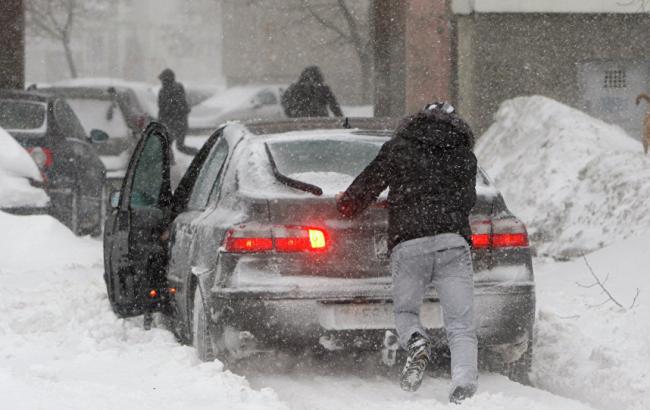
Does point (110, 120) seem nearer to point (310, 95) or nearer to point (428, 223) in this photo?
point (310, 95)

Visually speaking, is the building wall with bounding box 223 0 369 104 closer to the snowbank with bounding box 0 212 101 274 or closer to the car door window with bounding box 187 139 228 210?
the snowbank with bounding box 0 212 101 274

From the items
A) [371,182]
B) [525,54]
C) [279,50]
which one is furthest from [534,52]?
[279,50]

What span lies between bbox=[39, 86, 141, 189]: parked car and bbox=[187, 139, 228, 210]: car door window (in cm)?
1066

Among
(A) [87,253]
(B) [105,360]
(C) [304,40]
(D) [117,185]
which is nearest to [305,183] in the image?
(B) [105,360]

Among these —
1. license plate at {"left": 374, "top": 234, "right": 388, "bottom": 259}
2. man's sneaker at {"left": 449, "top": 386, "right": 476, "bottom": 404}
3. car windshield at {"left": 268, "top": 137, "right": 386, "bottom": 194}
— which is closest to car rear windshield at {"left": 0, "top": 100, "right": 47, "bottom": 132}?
car windshield at {"left": 268, "top": 137, "right": 386, "bottom": 194}

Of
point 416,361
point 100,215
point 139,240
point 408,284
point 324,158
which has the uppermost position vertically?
point 324,158

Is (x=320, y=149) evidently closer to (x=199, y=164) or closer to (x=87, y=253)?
(x=199, y=164)

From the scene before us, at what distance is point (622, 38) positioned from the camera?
67.1 feet

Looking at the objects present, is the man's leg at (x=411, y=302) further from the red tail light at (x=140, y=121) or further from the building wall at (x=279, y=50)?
the building wall at (x=279, y=50)

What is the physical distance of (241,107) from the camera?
1261 inches

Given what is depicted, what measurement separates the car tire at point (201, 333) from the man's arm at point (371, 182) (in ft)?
3.56

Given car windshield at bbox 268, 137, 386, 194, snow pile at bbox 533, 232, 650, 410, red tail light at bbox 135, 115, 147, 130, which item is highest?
car windshield at bbox 268, 137, 386, 194

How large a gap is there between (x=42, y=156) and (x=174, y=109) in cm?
799

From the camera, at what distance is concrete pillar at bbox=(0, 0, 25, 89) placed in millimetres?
22141
